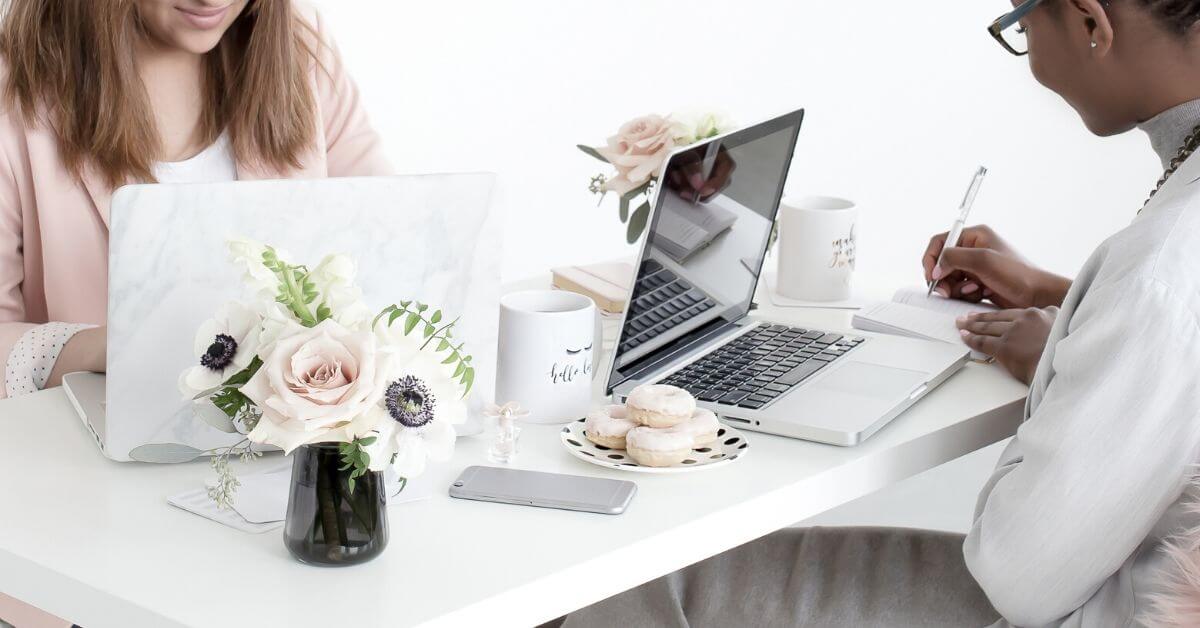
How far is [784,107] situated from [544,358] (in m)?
3.09

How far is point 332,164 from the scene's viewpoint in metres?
2.05

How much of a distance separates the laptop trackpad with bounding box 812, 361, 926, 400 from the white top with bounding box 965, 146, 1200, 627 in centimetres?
26

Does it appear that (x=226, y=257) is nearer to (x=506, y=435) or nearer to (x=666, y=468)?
(x=506, y=435)

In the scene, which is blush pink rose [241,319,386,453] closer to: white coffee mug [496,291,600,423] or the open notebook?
white coffee mug [496,291,600,423]

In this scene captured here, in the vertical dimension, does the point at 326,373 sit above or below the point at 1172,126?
below

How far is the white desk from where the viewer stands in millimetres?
942

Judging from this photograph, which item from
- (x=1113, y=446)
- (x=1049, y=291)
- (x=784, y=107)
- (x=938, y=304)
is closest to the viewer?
(x=1113, y=446)

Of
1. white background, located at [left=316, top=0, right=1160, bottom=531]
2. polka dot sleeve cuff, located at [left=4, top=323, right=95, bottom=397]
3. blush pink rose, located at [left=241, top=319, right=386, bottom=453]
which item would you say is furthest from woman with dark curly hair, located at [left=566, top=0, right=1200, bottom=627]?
white background, located at [left=316, top=0, right=1160, bottom=531]

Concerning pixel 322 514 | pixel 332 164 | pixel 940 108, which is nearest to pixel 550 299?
pixel 322 514

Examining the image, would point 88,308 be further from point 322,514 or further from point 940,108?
point 940,108

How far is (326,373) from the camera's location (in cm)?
92

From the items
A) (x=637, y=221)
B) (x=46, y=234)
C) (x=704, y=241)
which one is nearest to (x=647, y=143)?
(x=637, y=221)

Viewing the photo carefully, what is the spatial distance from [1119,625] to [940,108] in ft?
11.1

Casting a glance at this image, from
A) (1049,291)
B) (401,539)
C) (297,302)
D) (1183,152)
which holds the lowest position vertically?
(401,539)
